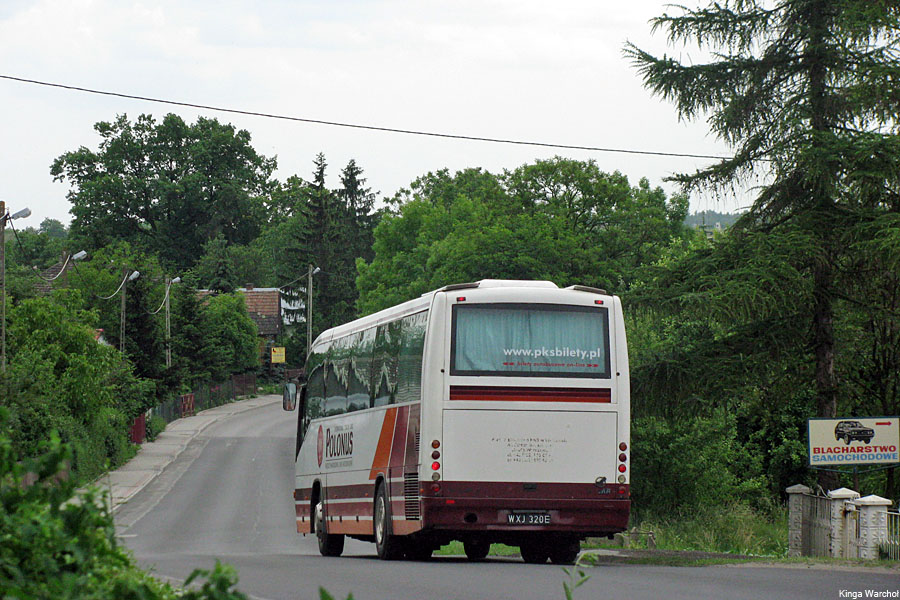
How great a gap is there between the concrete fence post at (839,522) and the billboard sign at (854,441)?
0.85m

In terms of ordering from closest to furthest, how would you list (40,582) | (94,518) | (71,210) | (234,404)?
(40,582), (94,518), (234,404), (71,210)

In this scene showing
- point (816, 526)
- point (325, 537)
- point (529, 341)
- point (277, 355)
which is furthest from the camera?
point (277, 355)

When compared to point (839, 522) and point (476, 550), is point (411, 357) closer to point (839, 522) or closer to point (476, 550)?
point (476, 550)

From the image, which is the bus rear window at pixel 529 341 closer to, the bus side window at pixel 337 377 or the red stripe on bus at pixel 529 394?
the red stripe on bus at pixel 529 394

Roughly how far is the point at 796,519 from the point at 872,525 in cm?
359

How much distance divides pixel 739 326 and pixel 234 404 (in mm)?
66593

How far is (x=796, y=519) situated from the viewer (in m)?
21.3

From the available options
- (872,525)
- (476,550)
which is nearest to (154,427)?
(476,550)

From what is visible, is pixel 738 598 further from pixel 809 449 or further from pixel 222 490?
pixel 222 490

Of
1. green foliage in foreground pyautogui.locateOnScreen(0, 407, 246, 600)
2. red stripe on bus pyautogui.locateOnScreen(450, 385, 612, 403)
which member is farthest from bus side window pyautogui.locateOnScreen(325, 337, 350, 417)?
green foliage in foreground pyautogui.locateOnScreen(0, 407, 246, 600)

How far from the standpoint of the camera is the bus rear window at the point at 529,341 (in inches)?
619

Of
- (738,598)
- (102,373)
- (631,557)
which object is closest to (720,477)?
(631,557)

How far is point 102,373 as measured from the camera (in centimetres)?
4412

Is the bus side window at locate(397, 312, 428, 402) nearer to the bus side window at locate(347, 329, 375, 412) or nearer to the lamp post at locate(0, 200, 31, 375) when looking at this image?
the bus side window at locate(347, 329, 375, 412)
